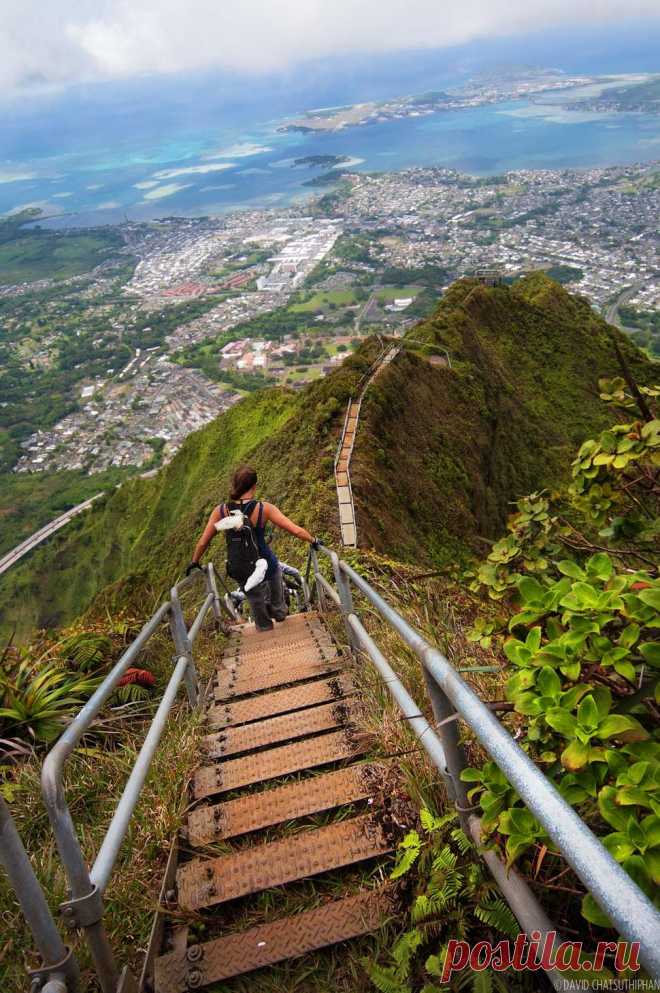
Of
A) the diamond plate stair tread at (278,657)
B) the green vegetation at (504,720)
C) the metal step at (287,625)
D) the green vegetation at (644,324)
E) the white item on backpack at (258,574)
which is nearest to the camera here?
the green vegetation at (504,720)

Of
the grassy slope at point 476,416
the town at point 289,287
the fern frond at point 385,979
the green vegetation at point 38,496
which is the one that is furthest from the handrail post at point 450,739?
the town at point 289,287

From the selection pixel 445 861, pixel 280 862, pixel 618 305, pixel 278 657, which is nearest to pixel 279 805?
pixel 280 862

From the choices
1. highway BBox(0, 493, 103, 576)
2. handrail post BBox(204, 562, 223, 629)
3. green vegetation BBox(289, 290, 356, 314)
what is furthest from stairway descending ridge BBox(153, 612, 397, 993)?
green vegetation BBox(289, 290, 356, 314)

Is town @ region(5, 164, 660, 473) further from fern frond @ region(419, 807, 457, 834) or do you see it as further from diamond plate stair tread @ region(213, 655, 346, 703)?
fern frond @ region(419, 807, 457, 834)

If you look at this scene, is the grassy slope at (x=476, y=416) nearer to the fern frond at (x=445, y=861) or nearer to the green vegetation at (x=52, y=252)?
the fern frond at (x=445, y=861)

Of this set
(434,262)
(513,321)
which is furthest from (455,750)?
(434,262)

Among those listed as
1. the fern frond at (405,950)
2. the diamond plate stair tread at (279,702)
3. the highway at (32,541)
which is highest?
the fern frond at (405,950)
